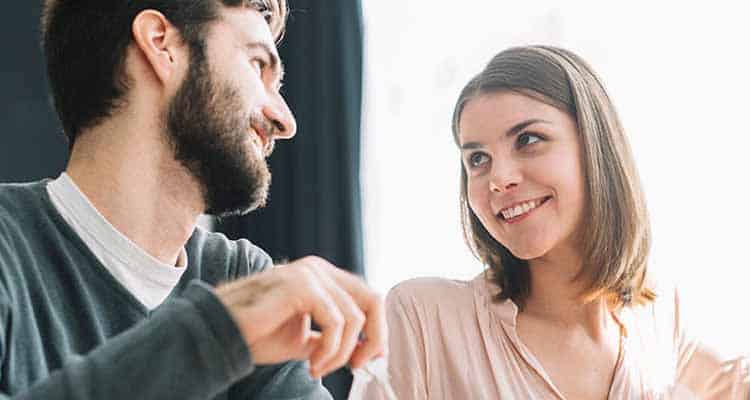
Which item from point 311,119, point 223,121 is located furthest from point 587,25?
point 223,121

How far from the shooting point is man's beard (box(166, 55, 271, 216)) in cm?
113

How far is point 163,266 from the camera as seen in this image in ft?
3.50

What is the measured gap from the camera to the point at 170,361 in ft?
2.14

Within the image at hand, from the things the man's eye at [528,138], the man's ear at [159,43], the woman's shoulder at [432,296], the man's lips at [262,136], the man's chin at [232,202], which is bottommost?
the woman's shoulder at [432,296]

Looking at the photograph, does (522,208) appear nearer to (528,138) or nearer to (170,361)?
(528,138)

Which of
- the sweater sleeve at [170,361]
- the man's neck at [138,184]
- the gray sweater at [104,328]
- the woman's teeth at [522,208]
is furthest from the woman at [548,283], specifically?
the sweater sleeve at [170,361]

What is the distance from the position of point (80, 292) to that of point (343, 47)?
5.29ft

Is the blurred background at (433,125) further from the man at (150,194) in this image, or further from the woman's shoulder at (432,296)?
the man at (150,194)

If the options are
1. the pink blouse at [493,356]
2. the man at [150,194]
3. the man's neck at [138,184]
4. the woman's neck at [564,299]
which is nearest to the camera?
the man at [150,194]

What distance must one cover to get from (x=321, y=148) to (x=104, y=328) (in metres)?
1.48

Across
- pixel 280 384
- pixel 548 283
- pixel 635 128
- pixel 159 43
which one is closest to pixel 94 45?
pixel 159 43

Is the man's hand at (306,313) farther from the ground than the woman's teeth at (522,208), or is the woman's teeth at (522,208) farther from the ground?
the man's hand at (306,313)

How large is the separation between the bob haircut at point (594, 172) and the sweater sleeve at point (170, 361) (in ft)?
3.09

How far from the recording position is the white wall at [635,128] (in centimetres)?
191
